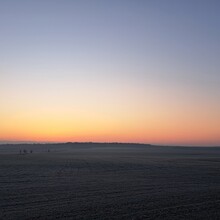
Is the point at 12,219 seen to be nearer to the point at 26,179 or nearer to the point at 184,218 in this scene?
the point at 184,218

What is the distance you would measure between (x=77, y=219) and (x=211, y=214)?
435 centimetres

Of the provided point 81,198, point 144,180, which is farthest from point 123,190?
point 144,180

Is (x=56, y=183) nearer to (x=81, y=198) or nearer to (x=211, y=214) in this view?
(x=81, y=198)

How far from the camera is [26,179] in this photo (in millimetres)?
24391

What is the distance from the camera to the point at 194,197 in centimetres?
1733

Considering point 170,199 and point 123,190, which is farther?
point 123,190

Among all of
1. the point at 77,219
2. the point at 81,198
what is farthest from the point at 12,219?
the point at 81,198

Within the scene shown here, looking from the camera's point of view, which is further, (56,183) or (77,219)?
(56,183)

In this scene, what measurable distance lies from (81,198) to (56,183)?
18.7 feet

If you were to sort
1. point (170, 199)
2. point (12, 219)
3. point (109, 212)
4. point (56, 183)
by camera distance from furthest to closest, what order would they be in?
1. point (56, 183)
2. point (170, 199)
3. point (109, 212)
4. point (12, 219)

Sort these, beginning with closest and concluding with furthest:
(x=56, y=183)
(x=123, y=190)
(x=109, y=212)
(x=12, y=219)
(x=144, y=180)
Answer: (x=12, y=219)
(x=109, y=212)
(x=123, y=190)
(x=56, y=183)
(x=144, y=180)

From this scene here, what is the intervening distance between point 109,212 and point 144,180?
33.4 ft

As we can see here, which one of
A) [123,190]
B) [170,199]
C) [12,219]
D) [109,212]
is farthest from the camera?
[123,190]

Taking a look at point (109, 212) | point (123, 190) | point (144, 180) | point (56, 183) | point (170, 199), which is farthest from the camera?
point (144, 180)
